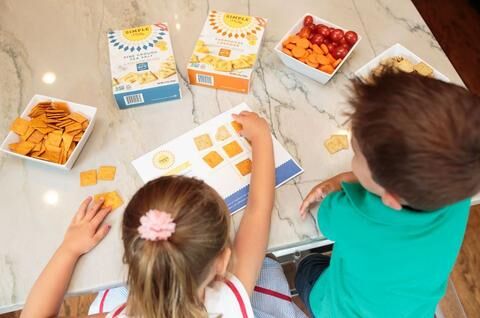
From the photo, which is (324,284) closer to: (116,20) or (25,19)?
(116,20)

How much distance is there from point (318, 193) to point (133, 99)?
0.49m

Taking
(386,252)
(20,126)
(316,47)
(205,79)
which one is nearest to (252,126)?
(205,79)

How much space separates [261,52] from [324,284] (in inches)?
24.6

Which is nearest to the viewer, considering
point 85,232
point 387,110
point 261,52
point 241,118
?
point 387,110

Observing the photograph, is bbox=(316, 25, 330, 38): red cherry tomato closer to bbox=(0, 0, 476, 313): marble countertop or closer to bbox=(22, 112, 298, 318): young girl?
bbox=(0, 0, 476, 313): marble countertop

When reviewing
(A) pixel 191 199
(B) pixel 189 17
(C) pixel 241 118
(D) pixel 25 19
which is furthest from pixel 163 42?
(A) pixel 191 199

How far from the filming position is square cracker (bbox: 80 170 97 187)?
35.9 inches

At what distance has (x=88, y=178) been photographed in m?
0.92

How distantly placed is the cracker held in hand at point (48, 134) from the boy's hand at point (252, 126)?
37 cm

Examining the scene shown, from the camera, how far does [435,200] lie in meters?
0.65

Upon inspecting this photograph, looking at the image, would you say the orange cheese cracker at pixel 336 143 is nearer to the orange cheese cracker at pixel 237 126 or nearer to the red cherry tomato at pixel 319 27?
the orange cheese cracker at pixel 237 126

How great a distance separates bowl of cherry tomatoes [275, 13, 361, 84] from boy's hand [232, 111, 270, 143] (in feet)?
0.63

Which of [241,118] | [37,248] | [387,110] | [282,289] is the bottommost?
[282,289]

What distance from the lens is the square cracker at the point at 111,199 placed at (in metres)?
0.89
